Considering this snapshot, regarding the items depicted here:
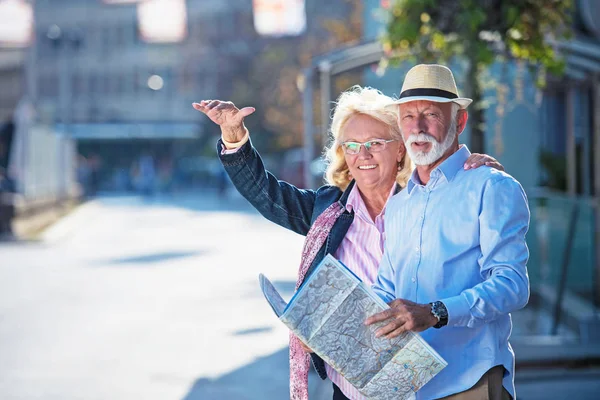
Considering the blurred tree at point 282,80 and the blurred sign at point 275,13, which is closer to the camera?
the blurred sign at point 275,13

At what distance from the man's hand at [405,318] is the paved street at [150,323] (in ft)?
15.1

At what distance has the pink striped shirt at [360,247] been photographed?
12.8ft

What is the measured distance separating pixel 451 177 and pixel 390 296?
42 centimetres

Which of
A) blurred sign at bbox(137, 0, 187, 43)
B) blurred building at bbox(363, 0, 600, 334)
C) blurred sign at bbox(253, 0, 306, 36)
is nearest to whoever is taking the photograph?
blurred building at bbox(363, 0, 600, 334)

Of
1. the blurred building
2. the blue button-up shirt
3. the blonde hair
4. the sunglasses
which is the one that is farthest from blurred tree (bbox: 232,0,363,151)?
the blue button-up shirt

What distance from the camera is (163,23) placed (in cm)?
4872

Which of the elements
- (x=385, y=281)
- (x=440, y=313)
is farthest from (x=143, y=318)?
(x=440, y=313)

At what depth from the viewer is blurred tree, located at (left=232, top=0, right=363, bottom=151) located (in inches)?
1836

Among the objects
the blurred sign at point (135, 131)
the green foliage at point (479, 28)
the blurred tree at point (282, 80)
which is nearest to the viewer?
the green foliage at point (479, 28)

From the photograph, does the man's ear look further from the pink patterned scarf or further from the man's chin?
the pink patterned scarf

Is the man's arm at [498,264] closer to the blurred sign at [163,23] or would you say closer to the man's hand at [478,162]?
the man's hand at [478,162]

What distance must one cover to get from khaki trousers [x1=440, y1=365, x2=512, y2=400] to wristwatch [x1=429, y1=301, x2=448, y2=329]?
292 mm

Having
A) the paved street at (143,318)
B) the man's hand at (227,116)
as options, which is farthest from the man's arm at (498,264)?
the paved street at (143,318)

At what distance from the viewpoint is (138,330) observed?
11078 mm
